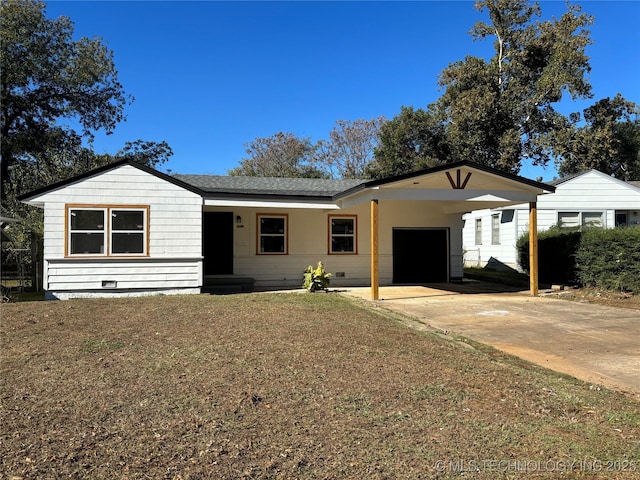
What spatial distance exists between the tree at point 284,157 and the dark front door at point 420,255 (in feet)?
76.6

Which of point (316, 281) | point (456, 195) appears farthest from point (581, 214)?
point (316, 281)

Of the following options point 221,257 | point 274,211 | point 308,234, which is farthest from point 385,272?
point 221,257

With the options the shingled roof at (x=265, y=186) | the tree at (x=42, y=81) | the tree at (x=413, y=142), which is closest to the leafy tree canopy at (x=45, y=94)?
the tree at (x=42, y=81)

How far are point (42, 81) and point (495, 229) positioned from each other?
2137 cm

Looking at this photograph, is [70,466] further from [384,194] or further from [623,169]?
[623,169]

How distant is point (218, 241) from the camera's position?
46.5 feet

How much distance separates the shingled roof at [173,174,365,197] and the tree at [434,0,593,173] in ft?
37.6

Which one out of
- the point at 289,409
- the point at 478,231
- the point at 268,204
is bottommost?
the point at 289,409

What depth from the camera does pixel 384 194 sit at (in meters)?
11.5

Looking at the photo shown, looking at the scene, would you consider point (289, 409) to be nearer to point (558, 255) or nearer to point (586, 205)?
point (558, 255)

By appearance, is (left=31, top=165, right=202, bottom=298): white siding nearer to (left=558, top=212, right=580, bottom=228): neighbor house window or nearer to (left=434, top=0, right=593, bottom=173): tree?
(left=558, top=212, right=580, bottom=228): neighbor house window

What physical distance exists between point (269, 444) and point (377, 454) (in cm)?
75

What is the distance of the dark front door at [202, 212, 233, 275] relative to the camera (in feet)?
46.3

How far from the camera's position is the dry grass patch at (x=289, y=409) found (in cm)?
298
